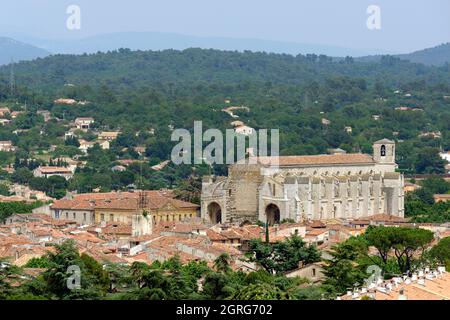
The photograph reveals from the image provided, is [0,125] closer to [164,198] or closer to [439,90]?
[164,198]

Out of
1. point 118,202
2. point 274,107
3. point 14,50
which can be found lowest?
point 274,107

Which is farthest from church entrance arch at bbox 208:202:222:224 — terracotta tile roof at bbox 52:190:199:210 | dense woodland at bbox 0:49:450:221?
dense woodland at bbox 0:49:450:221

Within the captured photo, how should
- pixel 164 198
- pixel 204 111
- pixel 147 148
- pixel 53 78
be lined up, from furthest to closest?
pixel 53 78, pixel 204 111, pixel 147 148, pixel 164 198

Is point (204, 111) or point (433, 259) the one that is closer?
point (433, 259)

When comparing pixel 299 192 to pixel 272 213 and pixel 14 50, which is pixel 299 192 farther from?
pixel 14 50

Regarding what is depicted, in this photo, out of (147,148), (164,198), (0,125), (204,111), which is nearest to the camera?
(164,198)

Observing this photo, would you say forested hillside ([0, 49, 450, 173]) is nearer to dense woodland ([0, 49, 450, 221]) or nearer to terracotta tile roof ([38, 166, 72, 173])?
dense woodland ([0, 49, 450, 221])

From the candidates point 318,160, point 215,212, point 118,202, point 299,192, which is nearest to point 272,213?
Answer: point 299,192

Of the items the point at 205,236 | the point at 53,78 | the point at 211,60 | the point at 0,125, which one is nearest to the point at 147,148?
the point at 0,125
